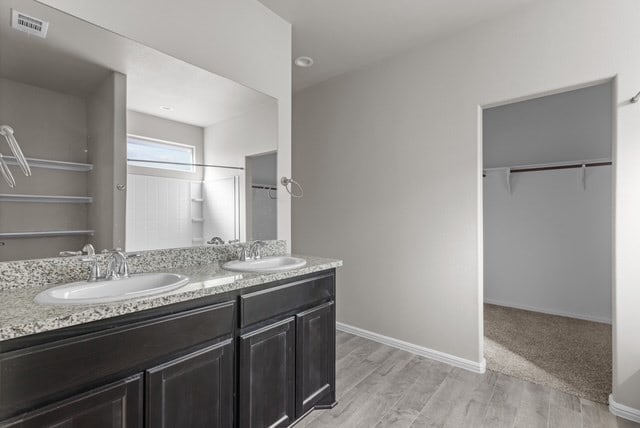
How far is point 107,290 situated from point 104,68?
107 cm

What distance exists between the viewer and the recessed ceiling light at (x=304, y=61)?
307 centimetres

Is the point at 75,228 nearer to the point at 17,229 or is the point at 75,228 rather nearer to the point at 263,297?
the point at 17,229

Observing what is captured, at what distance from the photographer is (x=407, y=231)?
2.94 m

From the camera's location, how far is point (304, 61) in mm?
3129

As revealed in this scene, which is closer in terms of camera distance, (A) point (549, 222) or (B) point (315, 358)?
(B) point (315, 358)

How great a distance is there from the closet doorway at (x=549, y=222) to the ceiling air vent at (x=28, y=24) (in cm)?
369

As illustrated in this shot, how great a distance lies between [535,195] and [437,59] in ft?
7.40

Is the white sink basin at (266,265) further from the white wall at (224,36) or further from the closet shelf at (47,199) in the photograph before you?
the closet shelf at (47,199)

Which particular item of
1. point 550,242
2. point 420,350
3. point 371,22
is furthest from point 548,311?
point 371,22

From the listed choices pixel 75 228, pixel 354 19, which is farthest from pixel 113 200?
pixel 354 19

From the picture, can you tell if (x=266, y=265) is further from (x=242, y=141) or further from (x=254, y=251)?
(x=242, y=141)

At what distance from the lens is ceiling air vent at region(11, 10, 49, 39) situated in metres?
1.31

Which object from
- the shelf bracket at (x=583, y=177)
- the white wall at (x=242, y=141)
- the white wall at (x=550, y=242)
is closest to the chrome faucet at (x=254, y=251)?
the white wall at (x=242, y=141)

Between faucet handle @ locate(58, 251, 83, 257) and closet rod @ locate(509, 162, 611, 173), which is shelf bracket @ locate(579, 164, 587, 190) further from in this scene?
faucet handle @ locate(58, 251, 83, 257)
